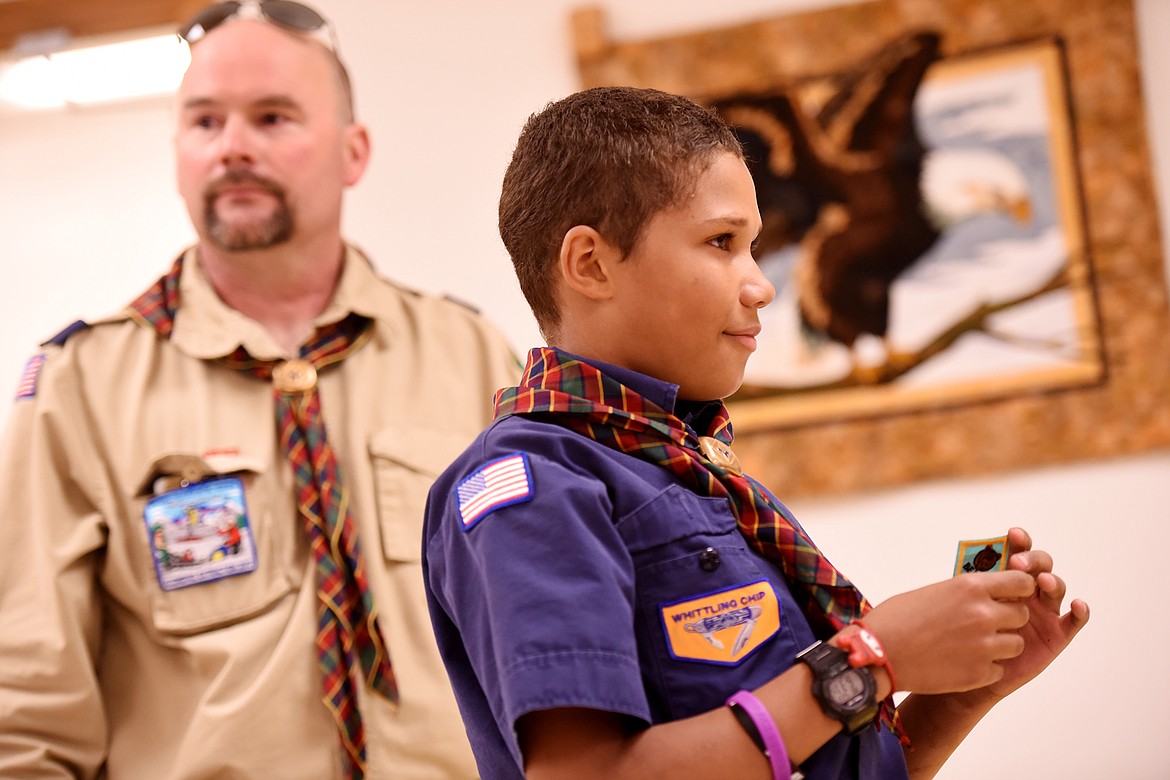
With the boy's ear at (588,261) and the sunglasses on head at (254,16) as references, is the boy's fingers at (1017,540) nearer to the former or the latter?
the boy's ear at (588,261)

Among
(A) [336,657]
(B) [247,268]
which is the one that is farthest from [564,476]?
(B) [247,268]

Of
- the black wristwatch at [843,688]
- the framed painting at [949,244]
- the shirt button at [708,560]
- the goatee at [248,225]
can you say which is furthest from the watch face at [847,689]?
the framed painting at [949,244]

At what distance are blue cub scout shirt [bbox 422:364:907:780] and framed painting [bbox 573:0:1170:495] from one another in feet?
5.01

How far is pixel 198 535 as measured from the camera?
1496mm

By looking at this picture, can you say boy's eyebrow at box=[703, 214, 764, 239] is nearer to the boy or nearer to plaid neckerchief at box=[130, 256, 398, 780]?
the boy

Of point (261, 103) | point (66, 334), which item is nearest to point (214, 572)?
point (66, 334)

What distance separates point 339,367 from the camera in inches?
65.1

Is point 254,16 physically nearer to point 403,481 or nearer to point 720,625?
point 403,481

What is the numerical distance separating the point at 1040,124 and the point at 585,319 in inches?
70.3

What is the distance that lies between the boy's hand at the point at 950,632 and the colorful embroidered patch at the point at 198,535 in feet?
3.15

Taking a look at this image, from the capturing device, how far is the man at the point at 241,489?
1.42 m

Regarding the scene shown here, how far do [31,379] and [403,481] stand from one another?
1.70ft

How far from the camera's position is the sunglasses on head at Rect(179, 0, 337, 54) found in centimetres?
176

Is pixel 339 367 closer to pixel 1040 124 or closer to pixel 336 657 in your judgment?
pixel 336 657
